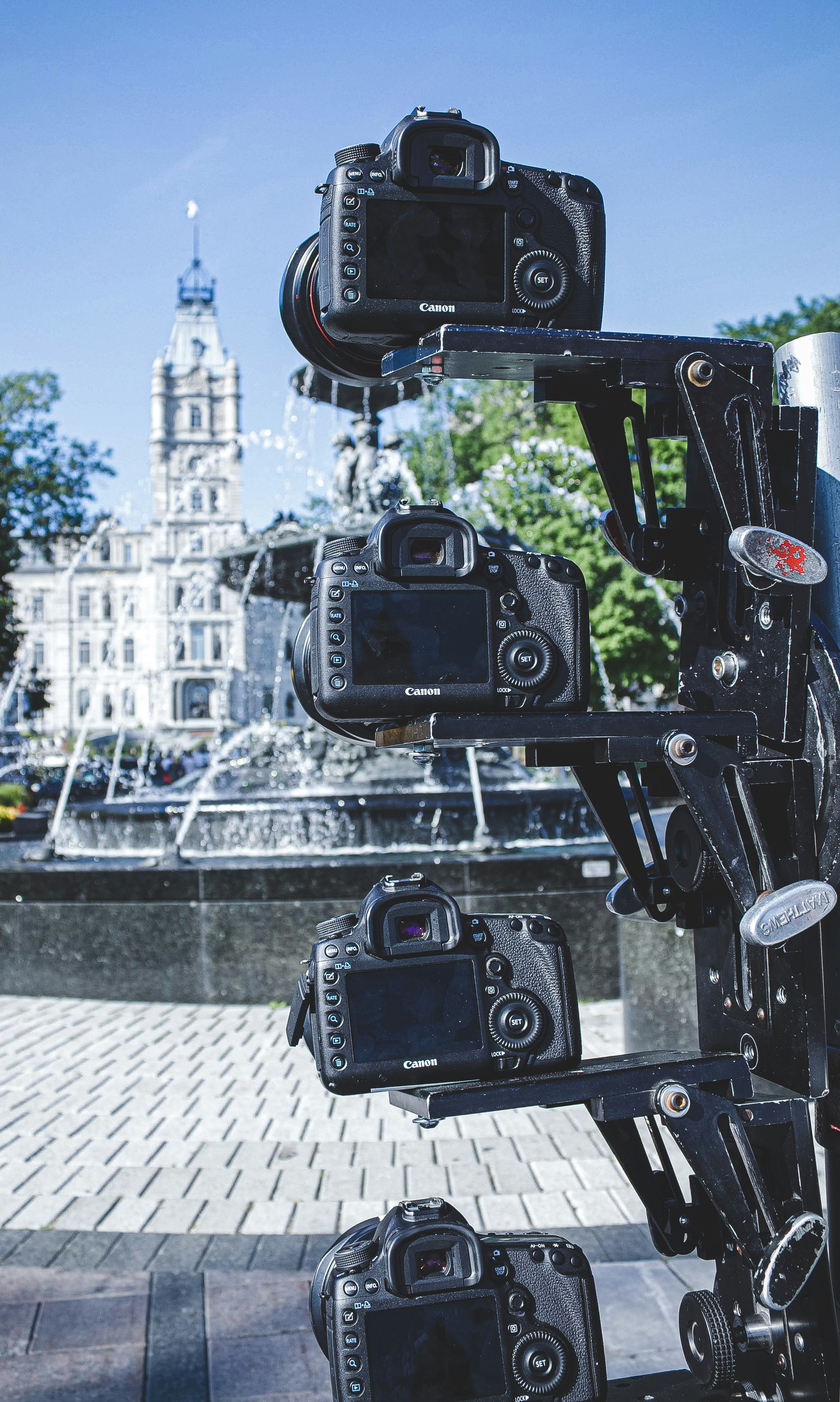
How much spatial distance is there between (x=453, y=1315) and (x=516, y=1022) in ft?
1.71

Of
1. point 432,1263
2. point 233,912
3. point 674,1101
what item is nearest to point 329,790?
point 233,912

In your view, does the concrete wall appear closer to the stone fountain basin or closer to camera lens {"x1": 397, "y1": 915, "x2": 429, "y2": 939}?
the stone fountain basin

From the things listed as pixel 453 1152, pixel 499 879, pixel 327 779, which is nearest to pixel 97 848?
pixel 327 779

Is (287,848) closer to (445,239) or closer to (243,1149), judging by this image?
(243,1149)

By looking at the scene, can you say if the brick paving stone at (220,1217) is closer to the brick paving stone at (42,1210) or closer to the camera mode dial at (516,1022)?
the brick paving stone at (42,1210)

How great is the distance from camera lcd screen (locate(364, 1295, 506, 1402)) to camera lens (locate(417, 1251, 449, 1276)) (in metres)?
0.05

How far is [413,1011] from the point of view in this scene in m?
2.09

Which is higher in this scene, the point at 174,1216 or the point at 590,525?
the point at 590,525

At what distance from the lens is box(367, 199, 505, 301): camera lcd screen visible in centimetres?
213

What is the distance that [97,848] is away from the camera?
11117 millimetres

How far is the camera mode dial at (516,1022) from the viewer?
6.97 ft

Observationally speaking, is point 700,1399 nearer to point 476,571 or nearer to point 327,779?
point 476,571

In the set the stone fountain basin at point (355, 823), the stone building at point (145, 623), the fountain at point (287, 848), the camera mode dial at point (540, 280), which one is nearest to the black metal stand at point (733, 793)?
the camera mode dial at point (540, 280)

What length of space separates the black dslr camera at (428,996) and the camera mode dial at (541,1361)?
50cm
